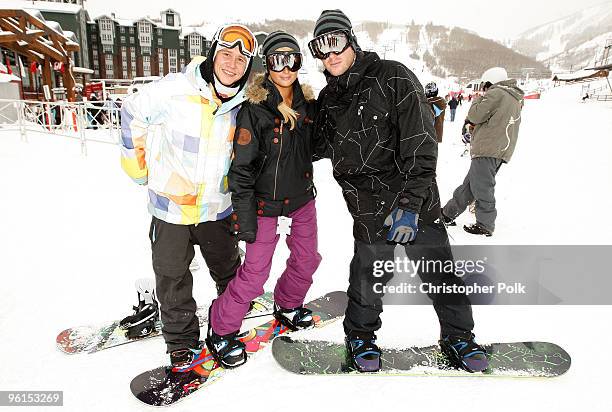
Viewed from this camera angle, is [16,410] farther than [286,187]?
No

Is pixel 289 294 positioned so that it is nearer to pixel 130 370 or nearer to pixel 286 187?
pixel 286 187

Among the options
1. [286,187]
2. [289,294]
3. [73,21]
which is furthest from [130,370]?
[73,21]

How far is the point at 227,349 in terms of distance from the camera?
2355 mm

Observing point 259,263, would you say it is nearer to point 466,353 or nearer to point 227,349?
point 227,349

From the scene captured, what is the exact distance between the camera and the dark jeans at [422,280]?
7.25ft

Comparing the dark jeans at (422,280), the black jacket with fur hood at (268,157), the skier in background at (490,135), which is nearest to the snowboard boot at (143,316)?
the black jacket with fur hood at (268,157)

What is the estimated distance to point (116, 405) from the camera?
2023mm

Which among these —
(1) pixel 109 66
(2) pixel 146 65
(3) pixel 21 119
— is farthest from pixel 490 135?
(1) pixel 109 66

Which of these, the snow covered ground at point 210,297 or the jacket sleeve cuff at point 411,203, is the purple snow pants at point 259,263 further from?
the jacket sleeve cuff at point 411,203

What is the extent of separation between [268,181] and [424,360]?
1.51 m

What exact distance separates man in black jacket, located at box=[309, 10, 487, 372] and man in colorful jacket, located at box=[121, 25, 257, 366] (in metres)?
0.54

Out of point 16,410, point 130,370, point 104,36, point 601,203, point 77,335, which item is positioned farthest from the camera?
point 104,36

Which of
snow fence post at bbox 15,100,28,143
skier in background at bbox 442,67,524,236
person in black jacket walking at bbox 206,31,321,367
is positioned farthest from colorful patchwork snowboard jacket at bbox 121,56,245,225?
snow fence post at bbox 15,100,28,143

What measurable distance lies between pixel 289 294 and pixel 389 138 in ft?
4.49
